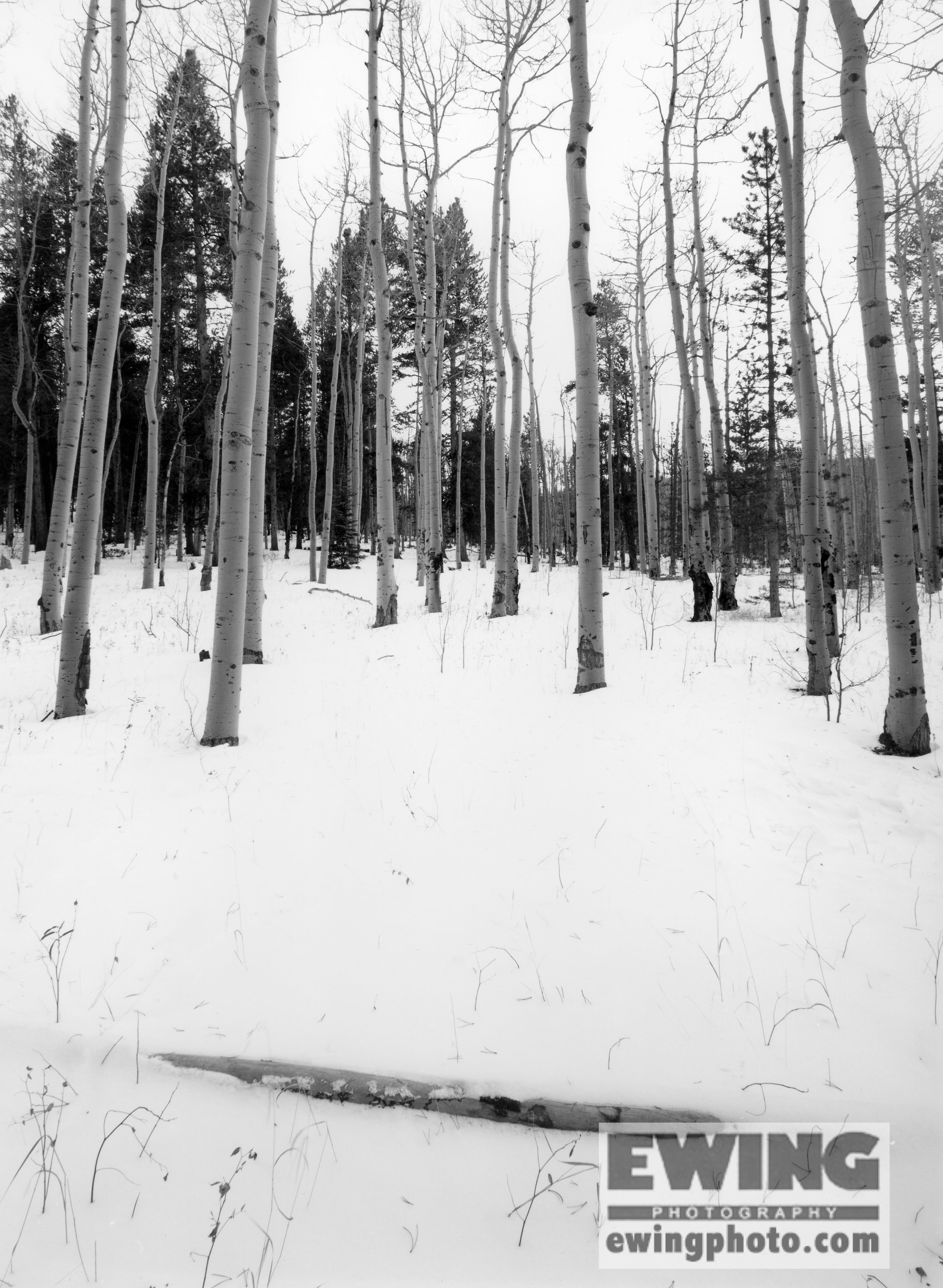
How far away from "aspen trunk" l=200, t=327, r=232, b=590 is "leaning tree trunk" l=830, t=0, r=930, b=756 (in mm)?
12668

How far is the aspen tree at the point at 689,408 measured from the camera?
11.1 metres

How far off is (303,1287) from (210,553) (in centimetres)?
1806

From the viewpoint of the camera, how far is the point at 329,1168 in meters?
1.87

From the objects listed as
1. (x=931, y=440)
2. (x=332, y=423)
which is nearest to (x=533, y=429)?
(x=332, y=423)

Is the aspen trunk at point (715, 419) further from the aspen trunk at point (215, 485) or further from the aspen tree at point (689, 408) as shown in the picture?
the aspen trunk at point (215, 485)

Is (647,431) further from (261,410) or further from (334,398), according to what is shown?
(261,410)

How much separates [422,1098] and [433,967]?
1.77 ft

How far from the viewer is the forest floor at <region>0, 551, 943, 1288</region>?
174 centimetres

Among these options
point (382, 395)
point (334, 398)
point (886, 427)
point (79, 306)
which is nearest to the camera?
point (886, 427)

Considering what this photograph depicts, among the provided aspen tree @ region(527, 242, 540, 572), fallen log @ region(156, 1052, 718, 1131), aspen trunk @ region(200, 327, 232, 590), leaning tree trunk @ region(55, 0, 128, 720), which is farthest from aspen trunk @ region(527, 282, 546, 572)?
fallen log @ region(156, 1052, 718, 1131)

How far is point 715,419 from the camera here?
48.3 ft

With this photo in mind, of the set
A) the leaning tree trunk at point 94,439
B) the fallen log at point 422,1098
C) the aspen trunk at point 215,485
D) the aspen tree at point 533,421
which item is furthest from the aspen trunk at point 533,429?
→ the fallen log at point 422,1098

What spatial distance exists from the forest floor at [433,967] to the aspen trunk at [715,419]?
26.5ft

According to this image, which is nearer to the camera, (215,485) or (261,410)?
(261,410)
